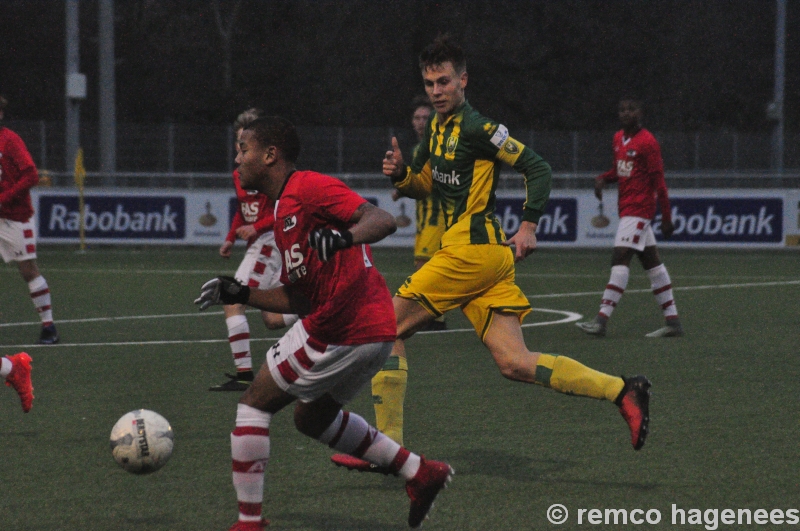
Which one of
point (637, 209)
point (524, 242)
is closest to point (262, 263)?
point (524, 242)

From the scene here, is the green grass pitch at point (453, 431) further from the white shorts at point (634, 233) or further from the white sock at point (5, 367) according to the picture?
the white shorts at point (634, 233)

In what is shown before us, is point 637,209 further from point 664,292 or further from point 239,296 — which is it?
point 239,296

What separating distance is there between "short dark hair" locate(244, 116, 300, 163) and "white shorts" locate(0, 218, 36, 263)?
20.3ft

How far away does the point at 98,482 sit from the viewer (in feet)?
19.1

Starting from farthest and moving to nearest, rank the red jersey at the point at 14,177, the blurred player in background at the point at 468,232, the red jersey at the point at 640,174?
the red jersey at the point at 640,174, the red jersey at the point at 14,177, the blurred player in background at the point at 468,232

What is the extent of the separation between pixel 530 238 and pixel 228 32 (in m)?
43.3

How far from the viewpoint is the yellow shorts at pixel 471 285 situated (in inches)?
243

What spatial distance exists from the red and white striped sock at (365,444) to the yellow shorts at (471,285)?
1.16 m

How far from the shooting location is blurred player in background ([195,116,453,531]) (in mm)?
4789

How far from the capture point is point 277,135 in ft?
16.4

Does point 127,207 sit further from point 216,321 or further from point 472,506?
point 472,506

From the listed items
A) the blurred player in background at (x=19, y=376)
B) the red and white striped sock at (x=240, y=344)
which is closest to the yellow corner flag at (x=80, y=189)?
the red and white striped sock at (x=240, y=344)

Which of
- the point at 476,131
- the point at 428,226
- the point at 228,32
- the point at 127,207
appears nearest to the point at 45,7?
the point at 228,32

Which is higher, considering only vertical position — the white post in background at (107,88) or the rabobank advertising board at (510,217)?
the white post in background at (107,88)
